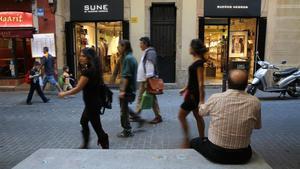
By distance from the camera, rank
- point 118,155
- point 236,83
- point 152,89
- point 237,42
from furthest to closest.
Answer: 1. point 237,42
2. point 152,89
3. point 118,155
4. point 236,83

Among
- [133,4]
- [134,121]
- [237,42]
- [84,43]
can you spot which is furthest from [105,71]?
[134,121]

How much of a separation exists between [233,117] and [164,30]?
33.8 feet

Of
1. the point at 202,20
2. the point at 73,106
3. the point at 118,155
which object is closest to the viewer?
the point at 118,155

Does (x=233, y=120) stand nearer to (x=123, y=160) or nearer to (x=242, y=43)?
(x=123, y=160)

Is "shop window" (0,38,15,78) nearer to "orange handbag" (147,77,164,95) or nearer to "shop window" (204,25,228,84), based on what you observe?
"shop window" (204,25,228,84)

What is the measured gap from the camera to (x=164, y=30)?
13500 millimetres

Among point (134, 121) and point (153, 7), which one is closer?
point (134, 121)

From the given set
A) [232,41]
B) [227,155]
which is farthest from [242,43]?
[227,155]

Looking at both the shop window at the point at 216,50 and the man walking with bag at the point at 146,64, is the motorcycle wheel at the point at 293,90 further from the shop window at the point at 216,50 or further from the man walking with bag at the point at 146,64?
the man walking with bag at the point at 146,64

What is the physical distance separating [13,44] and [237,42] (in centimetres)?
873

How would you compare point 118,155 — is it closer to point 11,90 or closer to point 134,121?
point 134,121

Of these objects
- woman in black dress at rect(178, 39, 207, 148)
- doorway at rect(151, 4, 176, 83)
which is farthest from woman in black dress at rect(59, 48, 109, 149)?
doorway at rect(151, 4, 176, 83)

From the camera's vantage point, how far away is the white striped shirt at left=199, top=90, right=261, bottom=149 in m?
3.49

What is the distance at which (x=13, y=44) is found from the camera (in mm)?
13773
